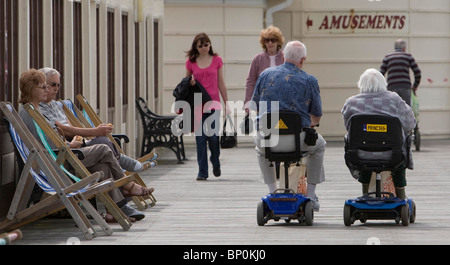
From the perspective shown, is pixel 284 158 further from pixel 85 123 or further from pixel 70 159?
pixel 85 123

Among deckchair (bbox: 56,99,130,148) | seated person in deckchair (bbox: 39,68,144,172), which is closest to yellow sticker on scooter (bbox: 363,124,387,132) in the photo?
seated person in deckchair (bbox: 39,68,144,172)

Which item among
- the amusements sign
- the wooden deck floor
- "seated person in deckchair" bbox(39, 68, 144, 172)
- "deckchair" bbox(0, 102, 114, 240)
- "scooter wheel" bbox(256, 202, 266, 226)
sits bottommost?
the wooden deck floor

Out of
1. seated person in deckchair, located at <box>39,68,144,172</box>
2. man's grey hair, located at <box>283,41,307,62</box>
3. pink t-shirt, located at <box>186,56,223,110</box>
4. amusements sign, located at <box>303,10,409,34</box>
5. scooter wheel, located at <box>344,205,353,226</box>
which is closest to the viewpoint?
scooter wheel, located at <box>344,205,353,226</box>

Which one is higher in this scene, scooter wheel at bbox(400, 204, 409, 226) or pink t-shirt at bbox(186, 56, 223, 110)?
pink t-shirt at bbox(186, 56, 223, 110)

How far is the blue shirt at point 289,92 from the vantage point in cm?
988

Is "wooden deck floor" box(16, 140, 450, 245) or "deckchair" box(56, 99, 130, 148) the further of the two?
"deckchair" box(56, 99, 130, 148)

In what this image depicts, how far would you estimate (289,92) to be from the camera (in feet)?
32.4

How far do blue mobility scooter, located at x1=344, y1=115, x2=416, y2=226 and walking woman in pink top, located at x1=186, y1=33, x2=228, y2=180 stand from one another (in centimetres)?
458

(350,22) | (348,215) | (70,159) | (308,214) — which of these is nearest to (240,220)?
(308,214)

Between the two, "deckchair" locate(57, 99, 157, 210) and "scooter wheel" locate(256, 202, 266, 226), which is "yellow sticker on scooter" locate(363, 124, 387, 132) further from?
"deckchair" locate(57, 99, 157, 210)

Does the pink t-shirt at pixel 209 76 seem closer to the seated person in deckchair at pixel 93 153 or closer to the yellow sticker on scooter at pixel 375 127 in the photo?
the seated person in deckchair at pixel 93 153

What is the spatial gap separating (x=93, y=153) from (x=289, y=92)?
1.66 m

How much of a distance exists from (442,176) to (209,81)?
10.1 feet

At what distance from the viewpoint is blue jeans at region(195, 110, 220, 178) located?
45.9 feet
